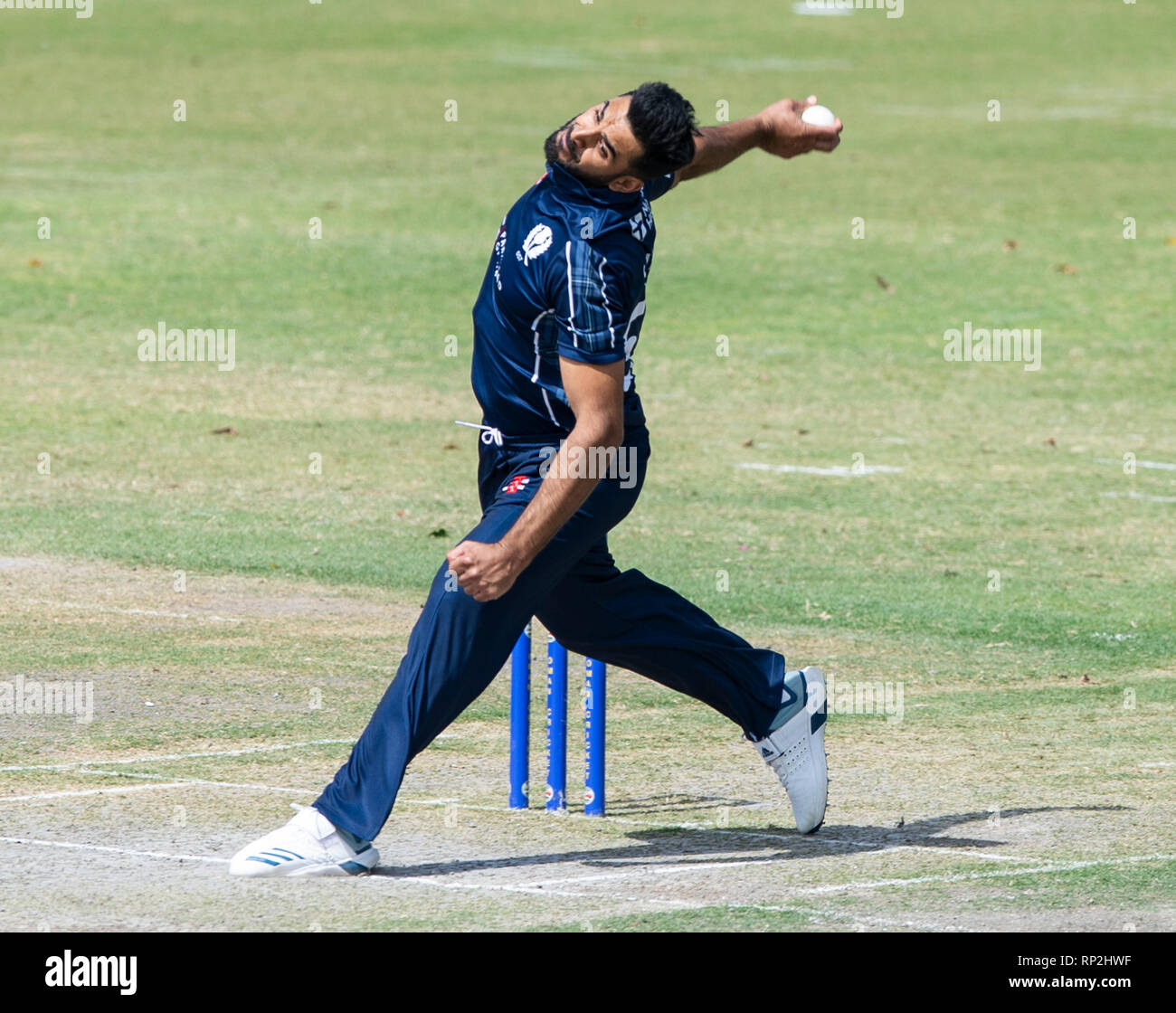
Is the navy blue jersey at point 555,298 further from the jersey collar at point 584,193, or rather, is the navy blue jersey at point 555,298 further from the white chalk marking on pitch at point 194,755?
the white chalk marking on pitch at point 194,755

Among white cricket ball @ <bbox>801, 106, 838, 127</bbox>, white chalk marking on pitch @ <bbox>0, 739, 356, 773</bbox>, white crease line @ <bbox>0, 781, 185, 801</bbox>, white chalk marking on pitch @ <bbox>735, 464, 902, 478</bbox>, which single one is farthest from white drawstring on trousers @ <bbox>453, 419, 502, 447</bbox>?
white chalk marking on pitch @ <bbox>735, 464, 902, 478</bbox>

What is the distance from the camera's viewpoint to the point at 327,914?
6066 mm

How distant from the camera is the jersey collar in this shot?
6.52 m

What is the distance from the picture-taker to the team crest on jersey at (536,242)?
6457 millimetres

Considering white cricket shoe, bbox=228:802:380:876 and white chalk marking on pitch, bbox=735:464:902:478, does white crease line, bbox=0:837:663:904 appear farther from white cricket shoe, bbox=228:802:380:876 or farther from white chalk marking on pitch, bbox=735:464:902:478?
white chalk marking on pitch, bbox=735:464:902:478

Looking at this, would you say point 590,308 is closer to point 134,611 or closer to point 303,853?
point 303,853

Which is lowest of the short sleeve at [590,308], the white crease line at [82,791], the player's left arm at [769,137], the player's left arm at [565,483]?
the white crease line at [82,791]

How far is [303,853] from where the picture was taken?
6.38m

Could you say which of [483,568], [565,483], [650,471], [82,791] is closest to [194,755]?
[82,791]

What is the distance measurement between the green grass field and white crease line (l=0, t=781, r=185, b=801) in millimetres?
39

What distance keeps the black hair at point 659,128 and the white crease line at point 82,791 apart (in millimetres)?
2551

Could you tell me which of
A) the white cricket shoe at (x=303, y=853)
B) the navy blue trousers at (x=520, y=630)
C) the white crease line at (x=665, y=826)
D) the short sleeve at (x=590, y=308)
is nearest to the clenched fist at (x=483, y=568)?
the navy blue trousers at (x=520, y=630)

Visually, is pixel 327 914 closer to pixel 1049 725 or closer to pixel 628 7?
pixel 1049 725

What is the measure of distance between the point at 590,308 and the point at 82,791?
2.41m
